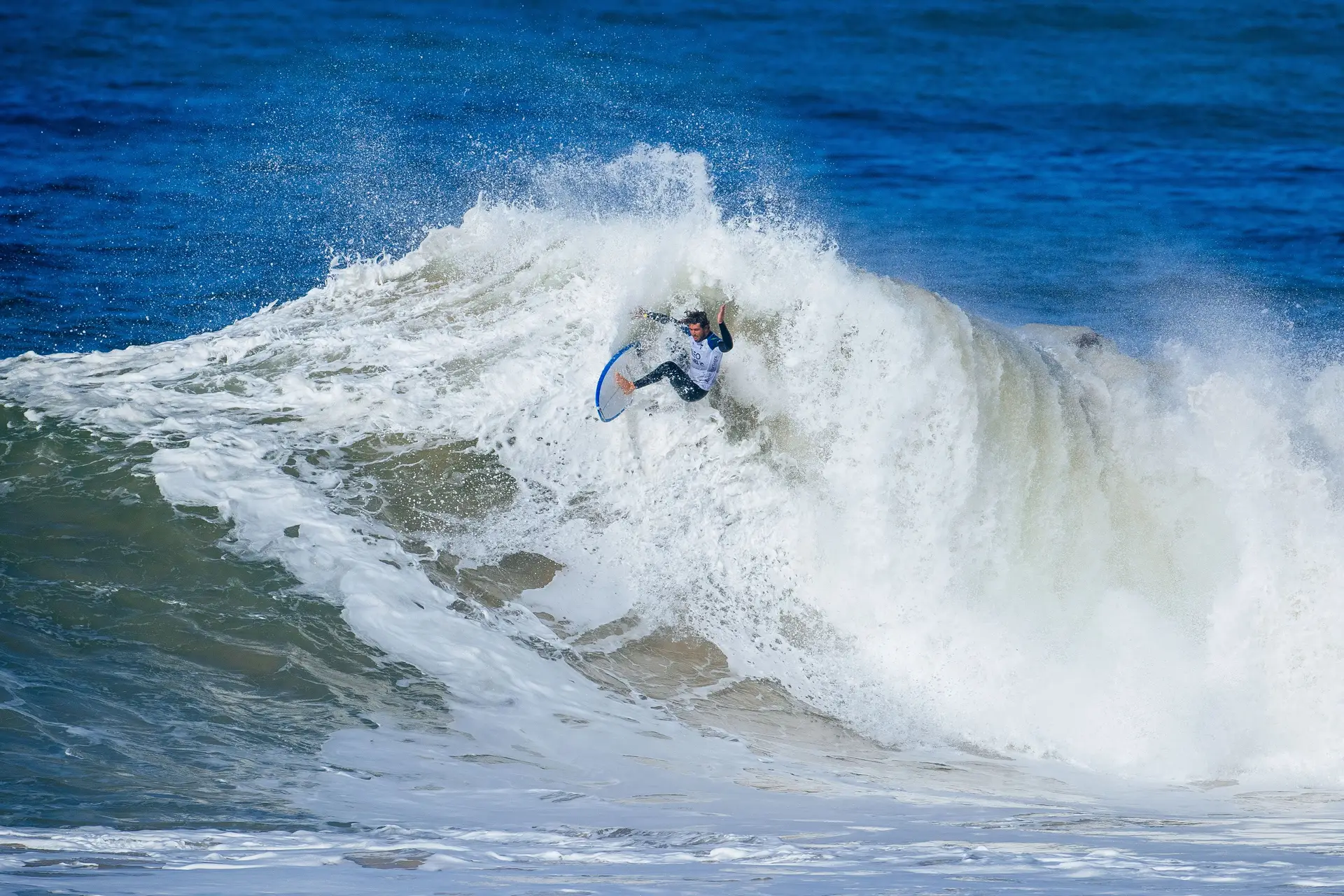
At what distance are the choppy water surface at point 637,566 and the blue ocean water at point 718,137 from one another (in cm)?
30

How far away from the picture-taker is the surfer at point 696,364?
32.4 ft

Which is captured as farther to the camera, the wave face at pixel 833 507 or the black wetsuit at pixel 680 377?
the black wetsuit at pixel 680 377

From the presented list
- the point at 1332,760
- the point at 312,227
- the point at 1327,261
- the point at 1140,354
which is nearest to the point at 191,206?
the point at 312,227

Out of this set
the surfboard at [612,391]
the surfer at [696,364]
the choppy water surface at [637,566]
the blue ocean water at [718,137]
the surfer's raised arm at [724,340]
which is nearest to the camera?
the choppy water surface at [637,566]

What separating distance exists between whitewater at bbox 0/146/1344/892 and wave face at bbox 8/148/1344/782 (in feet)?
0.11

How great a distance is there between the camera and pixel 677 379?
1010 cm

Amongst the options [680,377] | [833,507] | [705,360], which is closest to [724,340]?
[705,360]

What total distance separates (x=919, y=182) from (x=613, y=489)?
45.4 ft

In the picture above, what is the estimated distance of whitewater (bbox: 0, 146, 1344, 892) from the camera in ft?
20.9

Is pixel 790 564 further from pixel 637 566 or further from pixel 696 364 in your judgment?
pixel 696 364

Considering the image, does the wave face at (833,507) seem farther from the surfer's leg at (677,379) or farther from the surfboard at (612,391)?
the surfer's leg at (677,379)

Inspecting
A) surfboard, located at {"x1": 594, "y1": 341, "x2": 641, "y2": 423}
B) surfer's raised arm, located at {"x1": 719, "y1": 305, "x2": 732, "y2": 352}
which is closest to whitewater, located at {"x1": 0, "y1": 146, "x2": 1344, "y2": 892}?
surfboard, located at {"x1": 594, "y1": 341, "x2": 641, "y2": 423}

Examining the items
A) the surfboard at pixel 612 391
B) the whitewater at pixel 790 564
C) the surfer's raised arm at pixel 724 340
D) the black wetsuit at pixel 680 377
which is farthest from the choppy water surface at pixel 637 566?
the surfer's raised arm at pixel 724 340

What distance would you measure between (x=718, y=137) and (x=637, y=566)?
616 inches
